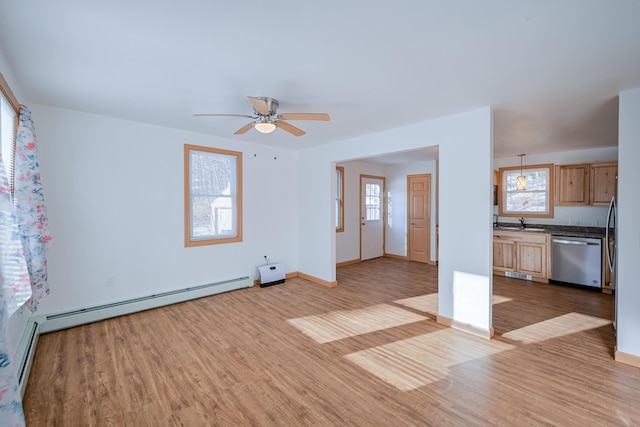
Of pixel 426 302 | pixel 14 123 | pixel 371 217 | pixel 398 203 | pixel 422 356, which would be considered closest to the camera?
pixel 14 123

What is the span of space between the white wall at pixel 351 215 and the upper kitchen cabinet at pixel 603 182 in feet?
13.9

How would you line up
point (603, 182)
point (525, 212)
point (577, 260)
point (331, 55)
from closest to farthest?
point (331, 55), point (577, 260), point (603, 182), point (525, 212)

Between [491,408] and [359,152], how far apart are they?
3416 millimetres

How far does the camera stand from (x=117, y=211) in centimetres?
368

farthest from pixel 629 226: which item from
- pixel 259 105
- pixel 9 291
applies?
pixel 9 291

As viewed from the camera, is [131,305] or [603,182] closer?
[131,305]

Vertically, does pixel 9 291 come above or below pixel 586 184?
below

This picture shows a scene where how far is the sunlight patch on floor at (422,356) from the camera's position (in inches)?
95.0

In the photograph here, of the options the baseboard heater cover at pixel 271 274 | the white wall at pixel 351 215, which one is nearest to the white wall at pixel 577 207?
the white wall at pixel 351 215

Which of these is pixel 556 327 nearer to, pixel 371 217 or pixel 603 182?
pixel 603 182

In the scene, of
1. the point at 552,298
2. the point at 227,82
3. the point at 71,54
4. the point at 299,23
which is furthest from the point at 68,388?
the point at 552,298

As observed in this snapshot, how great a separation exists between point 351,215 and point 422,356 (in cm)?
428

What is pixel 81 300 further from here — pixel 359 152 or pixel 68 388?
pixel 359 152

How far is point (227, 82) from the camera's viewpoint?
97.9 inches
